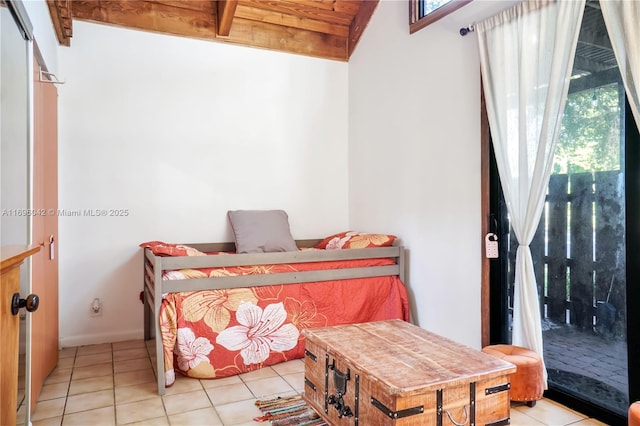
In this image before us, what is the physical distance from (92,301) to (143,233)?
0.63 metres

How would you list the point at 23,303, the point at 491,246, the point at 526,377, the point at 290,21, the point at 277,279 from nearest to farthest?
1. the point at 23,303
2. the point at 526,377
3. the point at 491,246
4. the point at 277,279
5. the point at 290,21

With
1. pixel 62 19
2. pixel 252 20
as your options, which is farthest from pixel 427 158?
pixel 62 19

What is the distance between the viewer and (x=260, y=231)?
11.4 ft

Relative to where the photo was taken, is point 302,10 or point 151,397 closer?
point 151,397

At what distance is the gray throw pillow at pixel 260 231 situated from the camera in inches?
133

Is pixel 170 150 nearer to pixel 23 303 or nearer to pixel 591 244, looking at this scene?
pixel 23 303

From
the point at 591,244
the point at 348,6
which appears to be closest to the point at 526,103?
the point at 591,244

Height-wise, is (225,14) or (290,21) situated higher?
(290,21)

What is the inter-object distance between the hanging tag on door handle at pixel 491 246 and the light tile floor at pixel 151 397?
0.80m

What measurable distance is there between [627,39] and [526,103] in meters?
0.52

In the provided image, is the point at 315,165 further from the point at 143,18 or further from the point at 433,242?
the point at 143,18

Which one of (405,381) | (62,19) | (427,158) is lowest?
(405,381)

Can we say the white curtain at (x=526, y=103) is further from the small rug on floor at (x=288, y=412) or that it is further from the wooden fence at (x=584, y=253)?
the small rug on floor at (x=288, y=412)

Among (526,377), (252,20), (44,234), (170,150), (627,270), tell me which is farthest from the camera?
(252,20)
